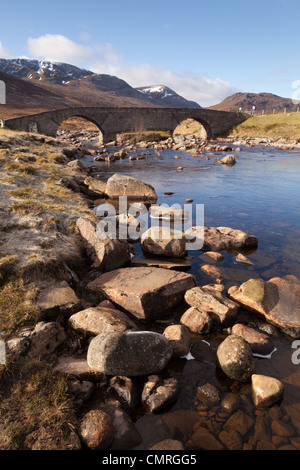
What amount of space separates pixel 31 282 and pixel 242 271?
6.59 meters

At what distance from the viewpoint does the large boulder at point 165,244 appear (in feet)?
33.1

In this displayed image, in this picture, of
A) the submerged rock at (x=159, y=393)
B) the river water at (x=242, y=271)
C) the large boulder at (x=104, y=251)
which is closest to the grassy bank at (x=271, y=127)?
the river water at (x=242, y=271)

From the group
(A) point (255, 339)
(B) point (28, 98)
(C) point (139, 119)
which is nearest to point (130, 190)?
(A) point (255, 339)

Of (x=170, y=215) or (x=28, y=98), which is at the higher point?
(x=28, y=98)

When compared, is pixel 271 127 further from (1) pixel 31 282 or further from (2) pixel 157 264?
(1) pixel 31 282

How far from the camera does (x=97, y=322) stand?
Answer: 5.84m

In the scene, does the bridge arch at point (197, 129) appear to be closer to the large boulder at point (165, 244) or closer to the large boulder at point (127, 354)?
the large boulder at point (165, 244)

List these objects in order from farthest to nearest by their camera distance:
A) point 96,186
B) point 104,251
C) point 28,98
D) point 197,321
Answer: point 28,98 → point 96,186 → point 104,251 → point 197,321

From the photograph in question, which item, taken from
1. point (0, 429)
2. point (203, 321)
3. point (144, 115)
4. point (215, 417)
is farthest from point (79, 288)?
point (144, 115)

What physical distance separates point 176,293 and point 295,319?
2.96 m

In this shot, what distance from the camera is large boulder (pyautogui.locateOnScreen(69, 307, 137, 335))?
5.74 meters

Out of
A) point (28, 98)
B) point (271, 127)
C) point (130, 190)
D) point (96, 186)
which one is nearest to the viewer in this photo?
point (130, 190)

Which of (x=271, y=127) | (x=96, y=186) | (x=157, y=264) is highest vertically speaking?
(x=271, y=127)

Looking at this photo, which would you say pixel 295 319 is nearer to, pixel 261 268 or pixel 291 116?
pixel 261 268
